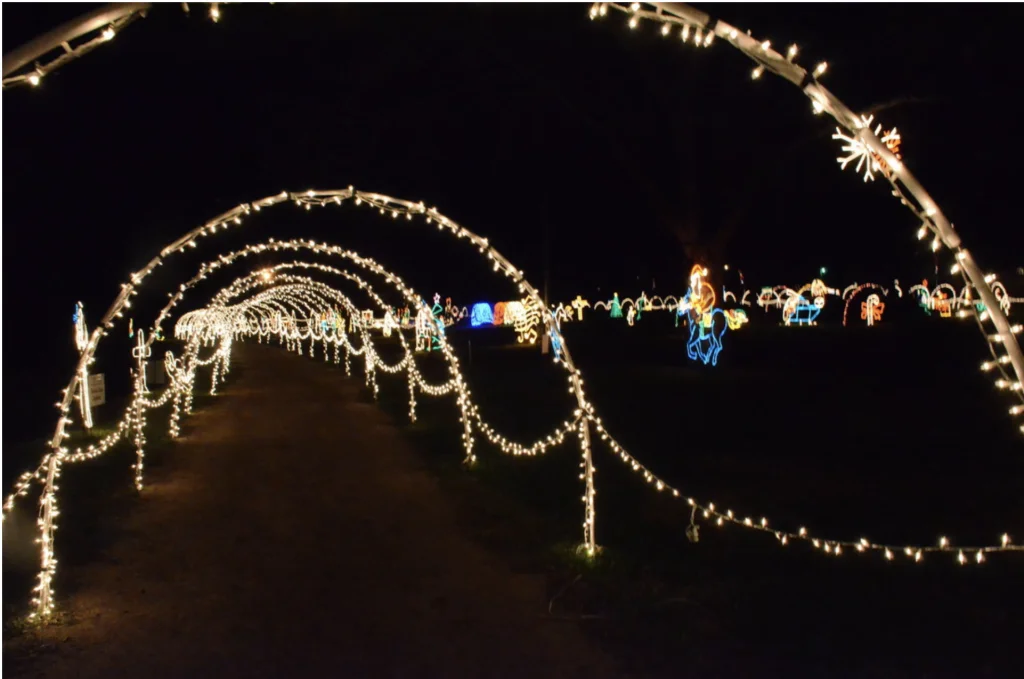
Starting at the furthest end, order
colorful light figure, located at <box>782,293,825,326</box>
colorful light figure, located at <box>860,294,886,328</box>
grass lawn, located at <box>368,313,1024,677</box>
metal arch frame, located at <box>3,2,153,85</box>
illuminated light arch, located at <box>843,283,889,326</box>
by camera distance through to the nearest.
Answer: illuminated light arch, located at <box>843,283,889,326</box> → colorful light figure, located at <box>782,293,825,326</box> → colorful light figure, located at <box>860,294,886,328</box> → grass lawn, located at <box>368,313,1024,677</box> → metal arch frame, located at <box>3,2,153,85</box>

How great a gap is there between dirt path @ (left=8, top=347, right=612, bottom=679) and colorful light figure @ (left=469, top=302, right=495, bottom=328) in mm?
43982

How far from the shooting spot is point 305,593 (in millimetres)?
6246

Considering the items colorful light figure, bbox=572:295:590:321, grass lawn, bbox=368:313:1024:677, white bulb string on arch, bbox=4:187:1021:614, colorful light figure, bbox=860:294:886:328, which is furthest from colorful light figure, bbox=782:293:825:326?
white bulb string on arch, bbox=4:187:1021:614

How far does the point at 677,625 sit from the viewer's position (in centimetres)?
552

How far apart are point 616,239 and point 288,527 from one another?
1603 inches

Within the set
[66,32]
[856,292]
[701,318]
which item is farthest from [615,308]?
[66,32]

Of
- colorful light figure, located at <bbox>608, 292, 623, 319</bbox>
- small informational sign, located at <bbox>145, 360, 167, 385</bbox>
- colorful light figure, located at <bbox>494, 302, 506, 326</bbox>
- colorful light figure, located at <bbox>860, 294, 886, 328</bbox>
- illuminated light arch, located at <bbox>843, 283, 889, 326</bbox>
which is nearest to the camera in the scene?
small informational sign, located at <bbox>145, 360, 167, 385</bbox>

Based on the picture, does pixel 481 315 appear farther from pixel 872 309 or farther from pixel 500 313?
pixel 872 309

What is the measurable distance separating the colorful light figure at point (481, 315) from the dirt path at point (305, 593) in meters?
44.0

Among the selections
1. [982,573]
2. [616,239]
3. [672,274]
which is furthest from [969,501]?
[672,274]

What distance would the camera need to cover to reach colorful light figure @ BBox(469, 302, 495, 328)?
55219 millimetres

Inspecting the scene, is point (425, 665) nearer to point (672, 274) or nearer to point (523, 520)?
point (523, 520)

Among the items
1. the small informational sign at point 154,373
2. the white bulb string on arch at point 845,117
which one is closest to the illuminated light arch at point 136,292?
the white bulb string on arch at point 845,117

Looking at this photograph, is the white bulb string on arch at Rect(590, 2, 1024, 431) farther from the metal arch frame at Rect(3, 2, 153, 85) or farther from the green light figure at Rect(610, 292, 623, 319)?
the green light figure at Rect(610, 292, 623, 319)
